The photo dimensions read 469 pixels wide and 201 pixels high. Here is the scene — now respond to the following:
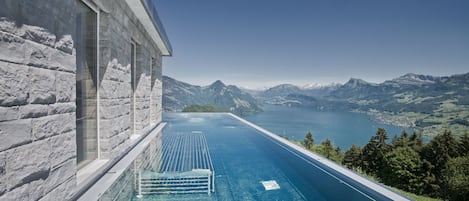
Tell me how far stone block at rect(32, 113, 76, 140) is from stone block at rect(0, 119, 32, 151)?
6 centimetres

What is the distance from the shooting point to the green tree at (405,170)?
19453 millimetres

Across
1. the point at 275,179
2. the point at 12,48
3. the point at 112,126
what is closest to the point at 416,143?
the point at 275,179

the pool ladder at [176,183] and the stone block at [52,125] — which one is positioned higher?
the stone block at [52,125]

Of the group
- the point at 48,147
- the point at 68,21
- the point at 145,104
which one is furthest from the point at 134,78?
the point at 48,147

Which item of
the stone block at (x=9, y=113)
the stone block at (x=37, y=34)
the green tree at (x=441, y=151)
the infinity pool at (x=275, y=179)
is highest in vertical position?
the stone block at (x=37, y=34)

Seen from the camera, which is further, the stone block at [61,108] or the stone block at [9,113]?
the stone block at [61,108]

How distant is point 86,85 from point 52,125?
1.24 metres

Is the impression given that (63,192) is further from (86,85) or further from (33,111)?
(86,85)

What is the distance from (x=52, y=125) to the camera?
161cm

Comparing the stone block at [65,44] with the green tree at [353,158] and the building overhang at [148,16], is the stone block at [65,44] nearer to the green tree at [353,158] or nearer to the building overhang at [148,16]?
the building overhang at [148,16]

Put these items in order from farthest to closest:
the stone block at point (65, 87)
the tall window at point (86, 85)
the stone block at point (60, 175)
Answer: the tall window at point (86, 85), the stone block at point (65, 87), the stone block at point (60, 175)

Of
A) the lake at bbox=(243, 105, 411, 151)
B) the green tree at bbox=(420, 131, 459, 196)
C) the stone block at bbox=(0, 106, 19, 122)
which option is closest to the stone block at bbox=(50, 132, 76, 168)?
the stone block at bbox=(0, 106, 19, 122)

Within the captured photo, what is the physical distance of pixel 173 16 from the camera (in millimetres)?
14008

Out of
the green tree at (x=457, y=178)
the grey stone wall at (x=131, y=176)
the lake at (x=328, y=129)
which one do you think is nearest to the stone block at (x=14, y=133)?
the grey stone wall at (x=131, y=176)
